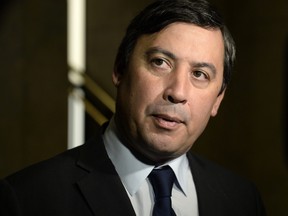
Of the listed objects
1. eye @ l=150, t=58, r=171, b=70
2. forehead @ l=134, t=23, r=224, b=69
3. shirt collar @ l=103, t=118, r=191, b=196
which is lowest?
shirt collar @ l=103, t=118, r=191, b=196

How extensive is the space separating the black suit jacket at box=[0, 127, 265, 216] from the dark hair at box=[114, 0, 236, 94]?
0.26 meters

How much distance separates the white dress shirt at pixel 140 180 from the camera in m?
1.40

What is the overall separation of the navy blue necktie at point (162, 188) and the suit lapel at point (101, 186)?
8cm

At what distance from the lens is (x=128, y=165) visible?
4.68 feet

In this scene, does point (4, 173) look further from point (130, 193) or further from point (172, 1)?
point (172, 1)

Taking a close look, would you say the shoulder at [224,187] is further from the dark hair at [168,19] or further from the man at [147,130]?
the dark hair at [168,19]

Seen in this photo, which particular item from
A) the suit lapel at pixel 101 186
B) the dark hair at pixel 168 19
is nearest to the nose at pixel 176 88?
the dark hair at pixel 168 19

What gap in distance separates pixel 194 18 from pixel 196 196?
49 cm

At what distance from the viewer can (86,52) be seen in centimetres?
311

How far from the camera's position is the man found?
1346mm

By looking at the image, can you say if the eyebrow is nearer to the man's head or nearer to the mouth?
the man's head

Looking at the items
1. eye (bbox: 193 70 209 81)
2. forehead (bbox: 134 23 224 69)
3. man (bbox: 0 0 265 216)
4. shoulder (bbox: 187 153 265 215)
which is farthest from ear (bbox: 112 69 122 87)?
shoulder (bbox: 187 153 265 215)

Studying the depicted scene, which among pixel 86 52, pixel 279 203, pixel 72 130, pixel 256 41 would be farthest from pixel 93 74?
pixel 279 203

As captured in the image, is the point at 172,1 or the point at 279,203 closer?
the point at 172,1
